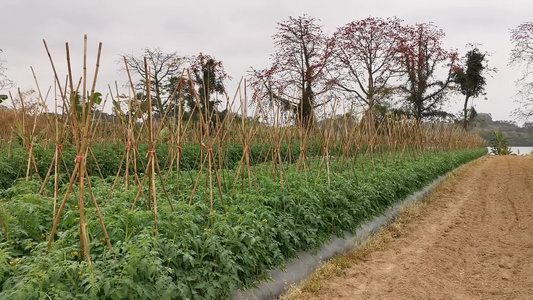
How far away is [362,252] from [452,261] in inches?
35.7

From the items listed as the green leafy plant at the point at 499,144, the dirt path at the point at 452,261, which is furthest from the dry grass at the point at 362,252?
the green leafy plant at the point at 499,144

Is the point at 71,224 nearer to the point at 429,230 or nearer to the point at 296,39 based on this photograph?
the point at 429,230

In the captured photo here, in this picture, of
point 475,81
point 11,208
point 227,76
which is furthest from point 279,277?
point 475,81

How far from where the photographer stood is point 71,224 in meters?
2.91

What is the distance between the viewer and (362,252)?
4.06m

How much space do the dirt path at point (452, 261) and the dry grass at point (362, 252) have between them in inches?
2.1

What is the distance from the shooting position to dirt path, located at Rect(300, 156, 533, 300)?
319cm

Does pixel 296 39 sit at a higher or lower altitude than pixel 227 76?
higher

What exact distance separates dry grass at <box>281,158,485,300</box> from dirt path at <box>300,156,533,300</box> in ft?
0.18

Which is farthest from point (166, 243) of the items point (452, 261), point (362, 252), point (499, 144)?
point (499, 144)

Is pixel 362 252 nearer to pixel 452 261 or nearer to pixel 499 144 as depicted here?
pixel 452 261

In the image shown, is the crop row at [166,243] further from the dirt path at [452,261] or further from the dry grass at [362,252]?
the dirt path at [452,261]

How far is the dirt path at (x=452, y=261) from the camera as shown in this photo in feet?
10.5

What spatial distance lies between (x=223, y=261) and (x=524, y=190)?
27.8 ft
